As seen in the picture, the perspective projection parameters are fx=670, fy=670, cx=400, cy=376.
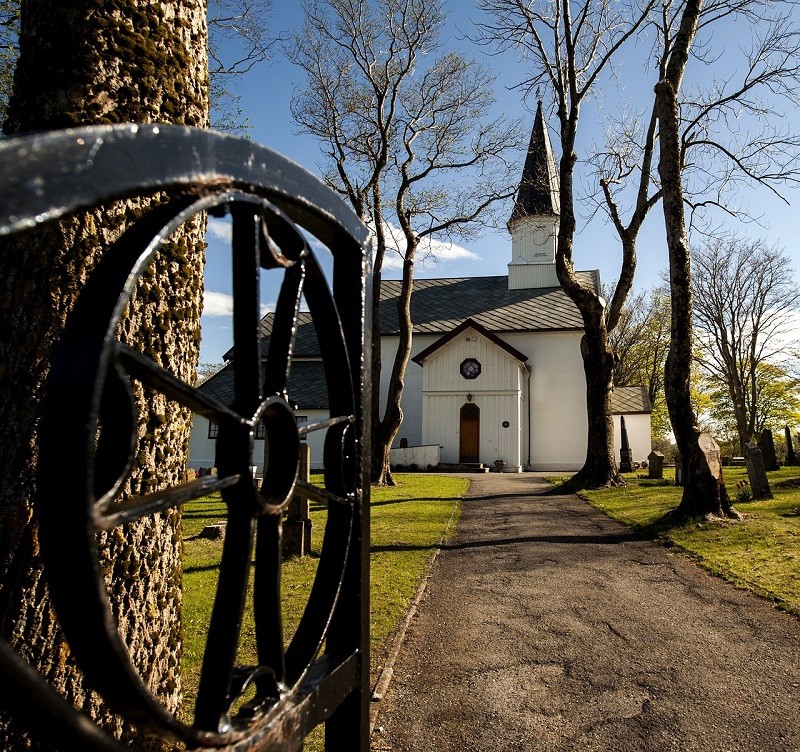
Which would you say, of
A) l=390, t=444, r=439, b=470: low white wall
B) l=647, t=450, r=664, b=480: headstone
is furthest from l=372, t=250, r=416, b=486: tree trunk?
l=390, t=444, r=439, b=470: low white wall

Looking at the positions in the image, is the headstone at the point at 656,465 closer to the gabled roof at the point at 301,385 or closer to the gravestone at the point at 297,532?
the gravestone at the point at 297,532

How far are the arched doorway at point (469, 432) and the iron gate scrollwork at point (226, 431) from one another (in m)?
29.9

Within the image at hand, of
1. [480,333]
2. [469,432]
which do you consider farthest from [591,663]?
[480,333]

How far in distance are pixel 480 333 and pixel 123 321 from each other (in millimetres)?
29997

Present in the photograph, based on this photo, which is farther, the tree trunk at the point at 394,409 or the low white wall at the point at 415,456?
the low white wall at the point at 415,456

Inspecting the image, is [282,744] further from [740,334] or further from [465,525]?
[740,334]

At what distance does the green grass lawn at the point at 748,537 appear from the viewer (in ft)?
22.0

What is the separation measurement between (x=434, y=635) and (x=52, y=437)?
15.8ft

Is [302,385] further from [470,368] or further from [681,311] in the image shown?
[681,311]

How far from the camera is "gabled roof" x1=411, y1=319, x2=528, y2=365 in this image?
31531 mm

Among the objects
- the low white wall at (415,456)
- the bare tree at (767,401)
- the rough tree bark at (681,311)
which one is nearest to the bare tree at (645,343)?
the bare tree at (767,401)

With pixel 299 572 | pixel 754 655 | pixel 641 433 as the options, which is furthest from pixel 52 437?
pixel 641 433

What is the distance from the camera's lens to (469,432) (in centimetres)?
3147

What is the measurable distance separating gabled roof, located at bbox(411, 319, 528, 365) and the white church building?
0.05 meters
